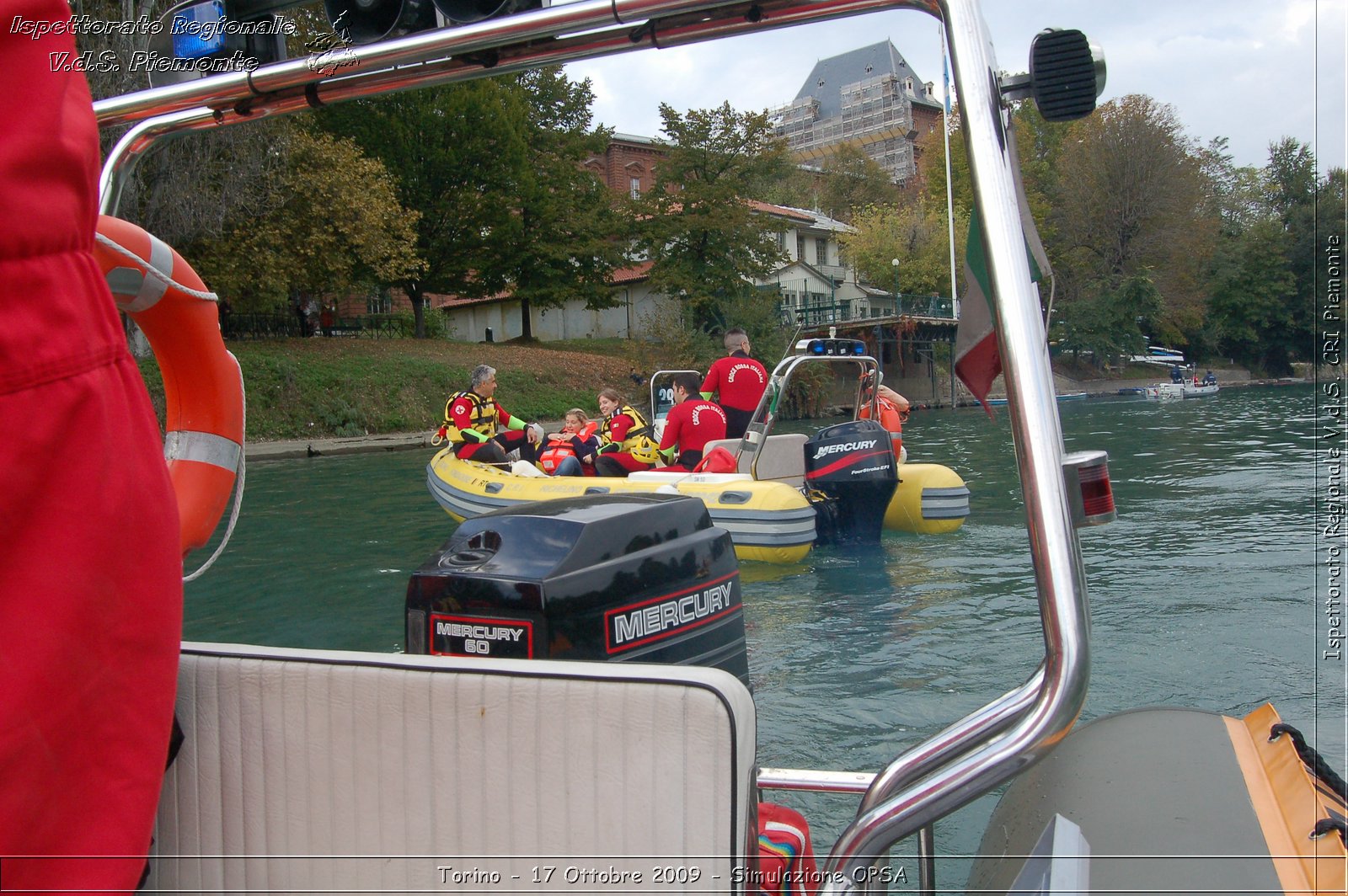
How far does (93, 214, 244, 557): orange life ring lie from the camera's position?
1.96 m

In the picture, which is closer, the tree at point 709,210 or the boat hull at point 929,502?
the boat hull at point 929,502

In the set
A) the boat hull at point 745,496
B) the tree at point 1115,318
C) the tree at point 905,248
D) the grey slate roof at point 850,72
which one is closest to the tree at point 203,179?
the boat hull at point 745,496

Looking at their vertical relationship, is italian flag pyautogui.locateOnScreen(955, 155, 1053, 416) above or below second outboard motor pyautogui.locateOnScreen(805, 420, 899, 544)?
above

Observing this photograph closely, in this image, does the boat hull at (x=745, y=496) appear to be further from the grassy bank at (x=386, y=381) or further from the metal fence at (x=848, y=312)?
the metal fence at (x=848, y=312)

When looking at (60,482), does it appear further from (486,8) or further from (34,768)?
(486,8)

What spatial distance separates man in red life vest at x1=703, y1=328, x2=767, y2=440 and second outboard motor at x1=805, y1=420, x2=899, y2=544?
4.85ft

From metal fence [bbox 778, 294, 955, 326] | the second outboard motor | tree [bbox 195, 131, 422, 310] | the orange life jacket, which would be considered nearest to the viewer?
the second outboard motor

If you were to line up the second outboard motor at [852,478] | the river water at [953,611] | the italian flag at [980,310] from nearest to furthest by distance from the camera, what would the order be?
the italian flag at [980,310]
the river water at [953,611]
the second outboard motor at [852,478]

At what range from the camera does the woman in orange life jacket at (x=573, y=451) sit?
984 cm

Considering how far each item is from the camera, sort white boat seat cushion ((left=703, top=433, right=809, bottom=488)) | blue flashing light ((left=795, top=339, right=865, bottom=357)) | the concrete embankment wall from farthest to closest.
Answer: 1. the concrete embankment wall
2. white boat seat cushion ((left=703, top=433, right=809, bottom=488))
3. blue flashing light ((left=795, top=339, right=865, bottom=357))

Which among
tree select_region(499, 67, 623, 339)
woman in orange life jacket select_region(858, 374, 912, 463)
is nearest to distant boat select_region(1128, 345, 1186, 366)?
tree select_region(499, 67, 623, 339)

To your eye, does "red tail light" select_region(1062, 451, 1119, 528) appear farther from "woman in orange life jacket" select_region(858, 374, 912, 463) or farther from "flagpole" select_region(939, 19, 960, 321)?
"woman in orange life jacket" select_region(858, 374, 912, 463)

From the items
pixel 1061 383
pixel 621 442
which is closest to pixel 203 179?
pixel 621 442

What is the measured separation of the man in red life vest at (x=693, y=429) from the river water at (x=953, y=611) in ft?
5.90
